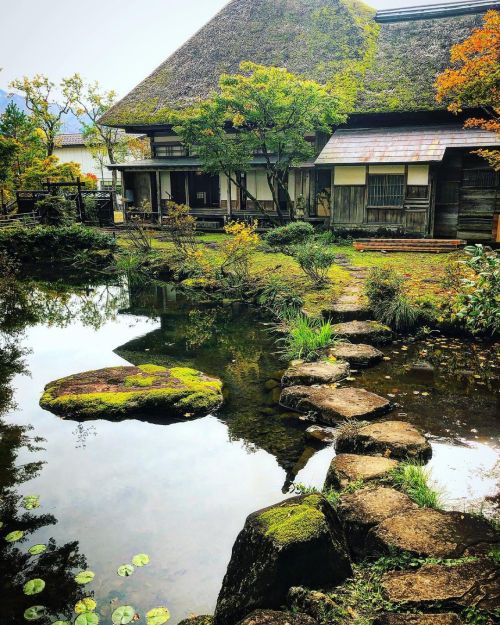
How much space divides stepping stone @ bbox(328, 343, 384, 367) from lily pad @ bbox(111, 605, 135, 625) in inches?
195

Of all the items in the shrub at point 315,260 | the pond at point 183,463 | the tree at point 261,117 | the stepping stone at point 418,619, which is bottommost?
the pond at point 183,463

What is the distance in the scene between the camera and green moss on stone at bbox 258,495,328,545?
3.06 m

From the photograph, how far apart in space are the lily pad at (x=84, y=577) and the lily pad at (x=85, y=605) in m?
0.15

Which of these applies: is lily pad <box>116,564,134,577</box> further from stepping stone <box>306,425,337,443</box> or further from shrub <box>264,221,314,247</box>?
shrub <box>264,221,314,247</box>

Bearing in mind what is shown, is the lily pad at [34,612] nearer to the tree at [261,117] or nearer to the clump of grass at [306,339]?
the clump of grass at [306,339]

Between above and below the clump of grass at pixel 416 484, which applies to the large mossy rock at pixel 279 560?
above

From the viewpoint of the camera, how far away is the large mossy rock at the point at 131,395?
6.25 metres

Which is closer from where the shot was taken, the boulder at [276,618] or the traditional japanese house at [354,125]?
the boulder at [276,618]

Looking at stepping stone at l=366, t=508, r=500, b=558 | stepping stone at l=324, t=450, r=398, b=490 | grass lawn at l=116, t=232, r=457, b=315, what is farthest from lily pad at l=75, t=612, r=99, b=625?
grass lawn at l=116, t=232, r=457, b=315

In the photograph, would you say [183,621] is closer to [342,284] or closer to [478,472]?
[478,472]

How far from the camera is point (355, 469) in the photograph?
4.49m

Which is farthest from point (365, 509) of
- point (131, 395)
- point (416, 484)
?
point (131, 395)

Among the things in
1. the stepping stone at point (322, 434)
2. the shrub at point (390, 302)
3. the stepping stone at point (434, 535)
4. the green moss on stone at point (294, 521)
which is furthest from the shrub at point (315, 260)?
the green moss on stone at point (294, 521)

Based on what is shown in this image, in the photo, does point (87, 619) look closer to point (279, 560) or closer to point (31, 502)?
point (279, 560)
